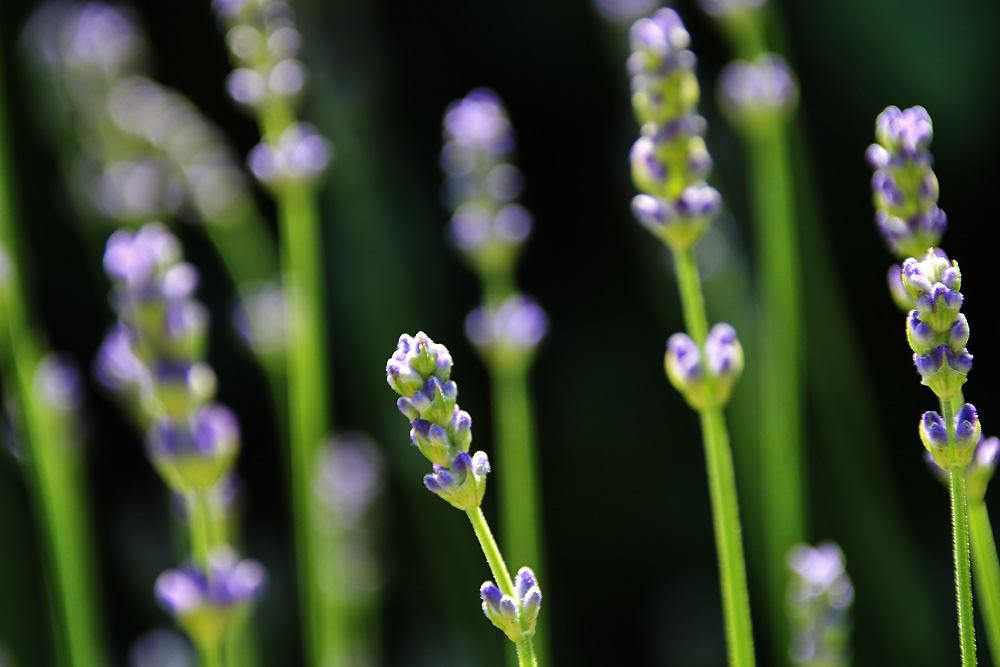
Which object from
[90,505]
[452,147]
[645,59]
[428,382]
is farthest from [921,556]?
[90,505]

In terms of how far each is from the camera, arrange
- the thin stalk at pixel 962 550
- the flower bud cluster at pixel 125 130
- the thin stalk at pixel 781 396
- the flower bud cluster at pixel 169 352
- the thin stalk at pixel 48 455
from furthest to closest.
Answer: the flower bud cluster at pixel 125 130 < the thin stalk at pixel 781 396 < the thin stalk at pixel 48 455 < the flower bud cluster at pixel 169 352 < the thin stalk at pixel 962 550

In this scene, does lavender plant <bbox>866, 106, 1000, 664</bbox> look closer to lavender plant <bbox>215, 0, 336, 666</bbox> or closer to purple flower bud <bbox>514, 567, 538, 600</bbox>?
purple flower bud <bbox>514, 567, 538, 600</bbox>

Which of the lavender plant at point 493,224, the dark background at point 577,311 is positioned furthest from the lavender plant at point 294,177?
the dark background at point 577,311

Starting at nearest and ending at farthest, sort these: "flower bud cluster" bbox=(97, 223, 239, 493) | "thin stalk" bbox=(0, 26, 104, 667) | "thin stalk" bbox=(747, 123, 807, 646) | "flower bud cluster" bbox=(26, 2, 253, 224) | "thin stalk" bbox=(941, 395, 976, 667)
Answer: "thin stalk" bbox=(941, 395, 976, 667), "flower bud cluster" bbox=(97, 223, 239, 493), "thin stalk" bbox=(0, 26, 104, 667), "thin stalk" bbox=(747, 123, 807, 646), "flower bud cluster" bbox=(26, 2, 253, 224)

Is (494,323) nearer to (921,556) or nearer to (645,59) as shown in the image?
(645,59)

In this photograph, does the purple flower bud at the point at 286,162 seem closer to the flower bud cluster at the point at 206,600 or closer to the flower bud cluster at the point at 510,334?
the flower bud cluster at the point at 510,334

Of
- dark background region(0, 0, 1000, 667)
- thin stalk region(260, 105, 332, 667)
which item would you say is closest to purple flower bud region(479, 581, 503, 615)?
thin stalk region(260, 105, 332, 667)
